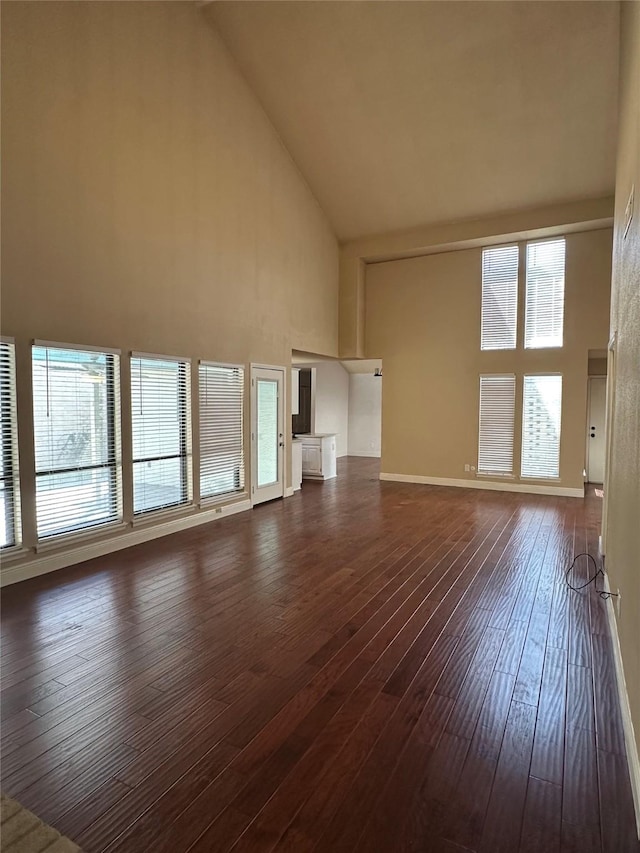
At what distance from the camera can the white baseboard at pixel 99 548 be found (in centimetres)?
403

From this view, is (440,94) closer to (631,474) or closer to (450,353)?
(450,353)

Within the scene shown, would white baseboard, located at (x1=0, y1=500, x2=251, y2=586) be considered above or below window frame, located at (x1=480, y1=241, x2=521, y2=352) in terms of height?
below

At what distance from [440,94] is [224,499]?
5944 millimetres

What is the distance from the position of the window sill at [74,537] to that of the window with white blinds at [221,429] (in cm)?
134

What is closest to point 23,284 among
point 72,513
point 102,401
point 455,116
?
point 102,401

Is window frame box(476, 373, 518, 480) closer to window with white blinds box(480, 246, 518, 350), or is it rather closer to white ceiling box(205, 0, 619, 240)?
window with white blinds box(480, 246, 518, 350)

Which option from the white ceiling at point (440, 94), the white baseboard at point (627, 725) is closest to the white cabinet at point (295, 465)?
the white ceiling at point (440, 94)

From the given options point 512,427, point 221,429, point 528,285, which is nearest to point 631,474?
point 221,429

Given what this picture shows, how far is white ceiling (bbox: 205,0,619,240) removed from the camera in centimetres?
532

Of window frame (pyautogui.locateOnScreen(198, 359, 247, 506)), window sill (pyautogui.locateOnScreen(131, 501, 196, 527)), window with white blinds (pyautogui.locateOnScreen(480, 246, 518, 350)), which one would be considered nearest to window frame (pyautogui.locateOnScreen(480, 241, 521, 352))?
window with white blinds (pyautogui.locateOnScreen(480, 246, 518, 350))

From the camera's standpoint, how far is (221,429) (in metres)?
6.30

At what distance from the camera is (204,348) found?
5945mm

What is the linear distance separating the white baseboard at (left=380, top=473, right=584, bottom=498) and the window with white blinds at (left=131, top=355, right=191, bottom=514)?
4550 mm

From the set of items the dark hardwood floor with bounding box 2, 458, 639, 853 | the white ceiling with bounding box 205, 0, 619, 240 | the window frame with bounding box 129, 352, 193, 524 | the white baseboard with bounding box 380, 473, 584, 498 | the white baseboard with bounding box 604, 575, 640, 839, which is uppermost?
the white ceiling with bounding box 205, 0, 619, 240
